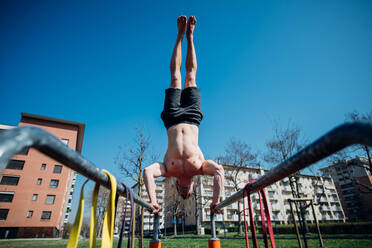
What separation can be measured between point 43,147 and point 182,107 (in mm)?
3142

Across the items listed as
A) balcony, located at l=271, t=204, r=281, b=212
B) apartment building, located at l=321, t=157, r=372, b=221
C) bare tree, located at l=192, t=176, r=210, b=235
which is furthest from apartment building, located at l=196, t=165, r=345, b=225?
apartment building, located at l=321, t=157, r=372, b=221

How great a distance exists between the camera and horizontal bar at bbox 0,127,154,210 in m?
0.54

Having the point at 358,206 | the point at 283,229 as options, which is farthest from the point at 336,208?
the point at 283,229

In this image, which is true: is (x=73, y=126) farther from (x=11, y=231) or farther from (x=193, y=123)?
(x=193, y=123)

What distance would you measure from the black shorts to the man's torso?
22 centimetres

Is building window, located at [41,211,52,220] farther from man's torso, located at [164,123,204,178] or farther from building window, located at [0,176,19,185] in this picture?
man's torso, located at [164,123,204,178]

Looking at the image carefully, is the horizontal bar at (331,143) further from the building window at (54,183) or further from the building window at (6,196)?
the building window at (6,196)

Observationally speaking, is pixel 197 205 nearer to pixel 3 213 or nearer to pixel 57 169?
pixel 57 169

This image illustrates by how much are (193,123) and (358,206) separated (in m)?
70.3

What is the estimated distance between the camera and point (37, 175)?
98.2ft

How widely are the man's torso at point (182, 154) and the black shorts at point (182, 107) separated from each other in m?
0.22

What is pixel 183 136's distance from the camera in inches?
123

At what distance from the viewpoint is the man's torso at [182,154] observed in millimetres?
3000

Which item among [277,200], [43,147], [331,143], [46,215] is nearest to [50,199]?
[46,215]
